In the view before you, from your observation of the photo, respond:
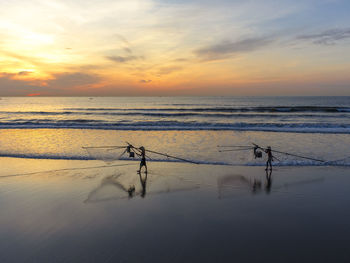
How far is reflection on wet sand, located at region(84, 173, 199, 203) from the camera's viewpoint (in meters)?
8.75

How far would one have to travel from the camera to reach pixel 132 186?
9750 millimetres

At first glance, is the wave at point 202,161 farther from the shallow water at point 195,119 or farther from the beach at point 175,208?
the shallow water at point 195,119

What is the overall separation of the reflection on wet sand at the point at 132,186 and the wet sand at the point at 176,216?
1.6 inches

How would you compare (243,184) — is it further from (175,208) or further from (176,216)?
(176,216)

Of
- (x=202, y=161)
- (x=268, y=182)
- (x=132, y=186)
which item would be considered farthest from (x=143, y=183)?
(x=268, y=182)

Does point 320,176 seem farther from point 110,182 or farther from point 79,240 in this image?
point 79,240

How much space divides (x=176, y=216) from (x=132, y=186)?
10.1ft

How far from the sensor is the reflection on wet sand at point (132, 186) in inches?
345

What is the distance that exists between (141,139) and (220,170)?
10.2 m

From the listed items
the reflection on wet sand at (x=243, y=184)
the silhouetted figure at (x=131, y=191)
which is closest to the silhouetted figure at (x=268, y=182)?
the reflection on wet sand at (x=243, y=184)

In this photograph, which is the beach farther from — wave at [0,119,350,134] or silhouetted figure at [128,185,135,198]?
wave at [0,119,350,134]

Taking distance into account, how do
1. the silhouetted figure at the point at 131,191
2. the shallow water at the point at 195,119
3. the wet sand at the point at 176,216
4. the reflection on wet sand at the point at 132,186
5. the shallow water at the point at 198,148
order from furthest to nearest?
the shallow water at the point at 195,119
the shallow water at the point at 198,148
the silhouetted figure at the point at 131,191
the reflection on wet sand at the point at 132,186
the wet sand at the point at 176,216

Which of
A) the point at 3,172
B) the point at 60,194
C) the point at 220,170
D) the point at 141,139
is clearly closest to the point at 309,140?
the point at 220,170

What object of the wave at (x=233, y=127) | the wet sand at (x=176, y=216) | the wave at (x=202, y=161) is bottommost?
the wet sand at (x=176, y=216)
